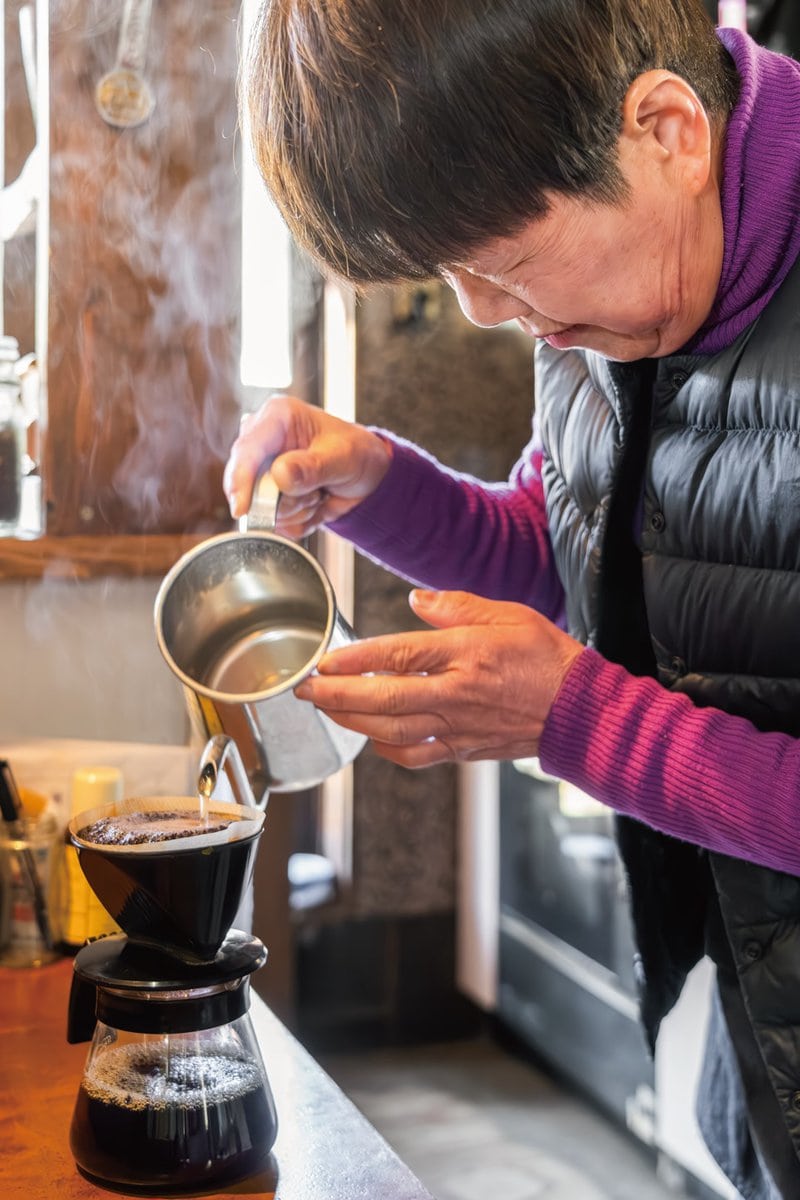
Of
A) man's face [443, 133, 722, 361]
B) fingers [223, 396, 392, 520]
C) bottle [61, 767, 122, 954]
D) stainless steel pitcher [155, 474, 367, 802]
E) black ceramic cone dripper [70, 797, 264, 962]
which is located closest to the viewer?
black ceramic cone dripper [70, 797, 264, 962]

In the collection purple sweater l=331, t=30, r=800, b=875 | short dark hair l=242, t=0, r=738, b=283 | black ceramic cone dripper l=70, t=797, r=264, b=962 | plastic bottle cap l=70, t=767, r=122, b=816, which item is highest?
short dark hair l=242, t=0, r=738, b=283

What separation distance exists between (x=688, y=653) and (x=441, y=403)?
207cm

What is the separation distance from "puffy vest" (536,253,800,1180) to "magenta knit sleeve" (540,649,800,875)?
0.03m

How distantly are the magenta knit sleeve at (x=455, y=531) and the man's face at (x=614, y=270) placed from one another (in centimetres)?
33

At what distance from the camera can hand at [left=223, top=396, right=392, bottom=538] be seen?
1.20 m

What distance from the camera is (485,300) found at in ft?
3.47

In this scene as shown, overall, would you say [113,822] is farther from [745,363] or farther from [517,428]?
[517,428]

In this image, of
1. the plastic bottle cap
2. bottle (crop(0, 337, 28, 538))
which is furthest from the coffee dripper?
bottle (crop(0, 337, 28, 538))

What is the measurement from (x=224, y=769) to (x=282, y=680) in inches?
3.7

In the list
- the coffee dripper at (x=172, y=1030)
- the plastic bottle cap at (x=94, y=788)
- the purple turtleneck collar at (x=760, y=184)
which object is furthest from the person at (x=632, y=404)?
the plastic bottle cap at (x=94, y=788)

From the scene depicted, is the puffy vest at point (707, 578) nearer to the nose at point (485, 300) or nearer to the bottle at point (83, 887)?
the nose at point (485, 300)

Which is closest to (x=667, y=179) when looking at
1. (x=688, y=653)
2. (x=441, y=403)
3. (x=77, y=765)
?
(x=688, y=653)

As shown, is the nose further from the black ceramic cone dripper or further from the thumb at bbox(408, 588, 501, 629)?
the black ceramic cone dripper

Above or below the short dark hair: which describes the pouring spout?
below
